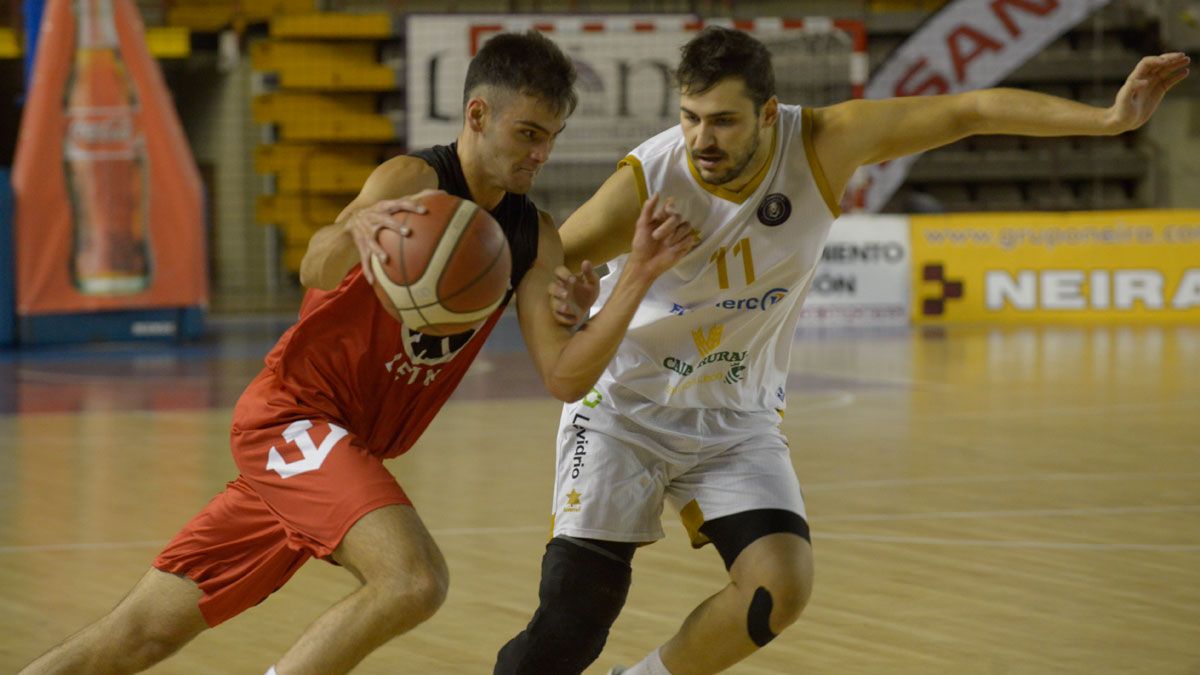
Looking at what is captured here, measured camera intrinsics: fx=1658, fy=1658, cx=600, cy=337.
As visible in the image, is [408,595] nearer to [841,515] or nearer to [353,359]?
[353,359]

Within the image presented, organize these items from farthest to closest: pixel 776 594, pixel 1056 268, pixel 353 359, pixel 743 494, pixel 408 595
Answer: pixel 1056 268
pixel 743 494
pixel 776 594
pixel 353 359
pixel 408 595

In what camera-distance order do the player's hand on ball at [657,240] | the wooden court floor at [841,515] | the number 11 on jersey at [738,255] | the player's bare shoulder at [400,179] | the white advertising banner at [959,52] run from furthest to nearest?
1. the white advertising banner at [959,52]
2. the wooden court floor at [841,515]
3. the number 11 on jersey at [738,255]
4. the player's bare shoulder at [400,179]
5. the player's hand on ball at [657,240]

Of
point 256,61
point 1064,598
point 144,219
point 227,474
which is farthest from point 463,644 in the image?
point 256,61

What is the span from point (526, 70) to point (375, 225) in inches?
21.3

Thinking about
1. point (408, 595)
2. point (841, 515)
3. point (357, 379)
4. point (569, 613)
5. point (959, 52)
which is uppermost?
point (959, 52)

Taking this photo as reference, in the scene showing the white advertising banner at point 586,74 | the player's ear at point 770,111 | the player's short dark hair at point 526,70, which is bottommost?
the player's ear at point 770,111

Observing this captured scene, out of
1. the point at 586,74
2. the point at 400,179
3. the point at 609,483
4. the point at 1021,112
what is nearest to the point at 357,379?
the point at 400,179

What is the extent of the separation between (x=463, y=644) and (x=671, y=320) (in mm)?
1361

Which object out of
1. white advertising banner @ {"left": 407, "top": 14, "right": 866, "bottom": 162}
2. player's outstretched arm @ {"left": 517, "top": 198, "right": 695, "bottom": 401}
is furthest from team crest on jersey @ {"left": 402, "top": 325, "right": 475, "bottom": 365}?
white advertising banner @ {"left": 407, "top": 14, "right": 866, "bottom": 162}

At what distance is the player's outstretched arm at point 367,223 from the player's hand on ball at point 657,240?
19.0 inches

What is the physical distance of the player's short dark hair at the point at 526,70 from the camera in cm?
376

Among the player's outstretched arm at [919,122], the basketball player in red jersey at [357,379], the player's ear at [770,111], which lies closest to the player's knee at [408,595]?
the basketball player in red jersey at [357,379]

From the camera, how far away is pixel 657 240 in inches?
142

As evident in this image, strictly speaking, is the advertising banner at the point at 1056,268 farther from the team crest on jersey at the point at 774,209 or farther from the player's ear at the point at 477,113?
the player's ear at the point at 477,113
